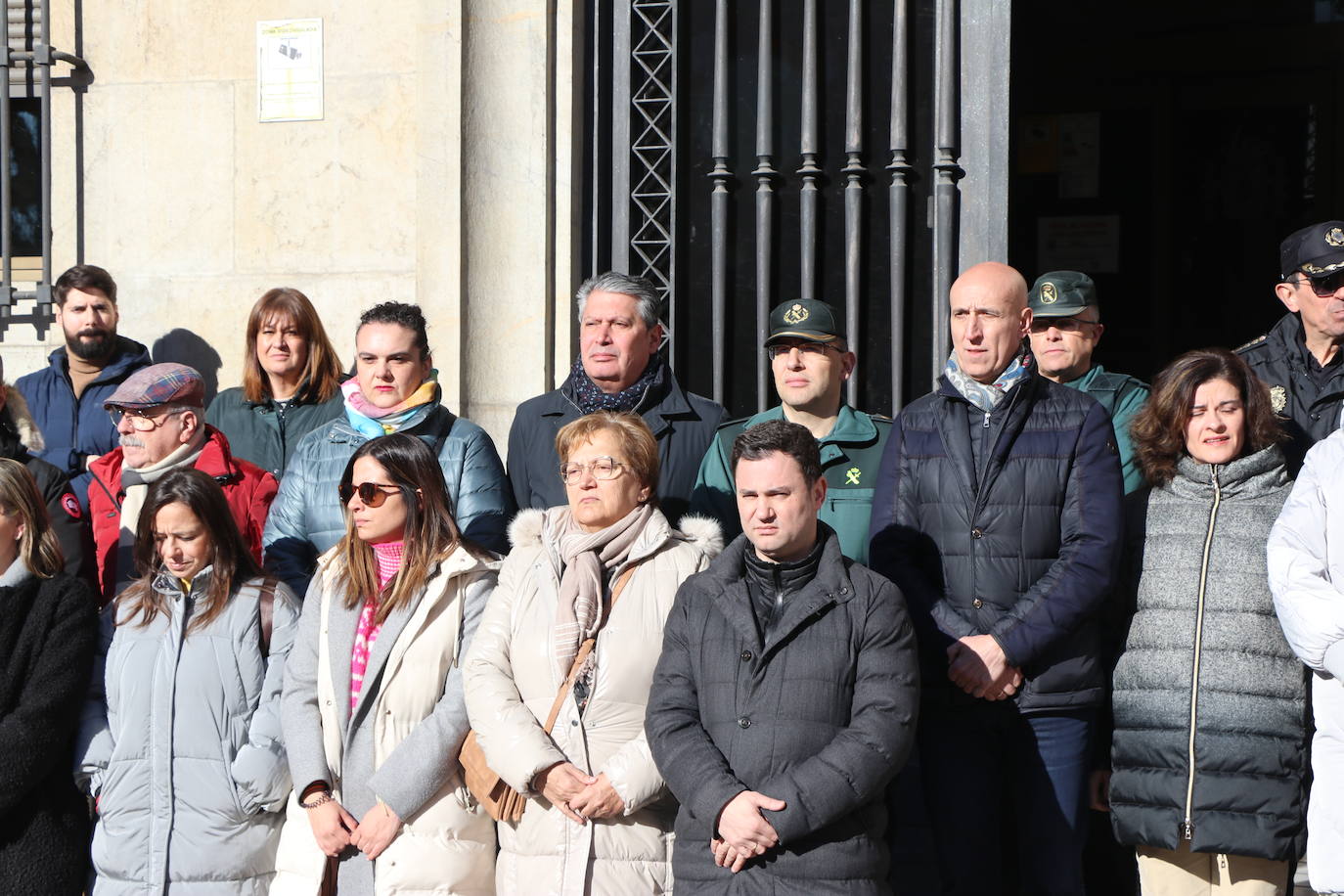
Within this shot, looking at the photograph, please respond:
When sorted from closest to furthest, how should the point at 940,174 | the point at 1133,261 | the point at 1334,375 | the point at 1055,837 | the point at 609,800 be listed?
the point at 609,800, the point at 1055,837, the point at 1334,375, the point at 940,174, the point at 1133,261

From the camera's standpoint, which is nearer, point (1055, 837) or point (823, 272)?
point (1055, 837)

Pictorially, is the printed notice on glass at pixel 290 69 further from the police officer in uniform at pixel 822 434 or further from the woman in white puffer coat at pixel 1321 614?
the woman in white puffer coat at pixel 1321 614

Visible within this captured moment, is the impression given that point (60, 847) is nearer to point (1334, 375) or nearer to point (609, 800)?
point (609, 800)

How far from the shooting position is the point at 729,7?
6.03m

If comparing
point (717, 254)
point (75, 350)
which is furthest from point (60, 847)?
point (717, 254)

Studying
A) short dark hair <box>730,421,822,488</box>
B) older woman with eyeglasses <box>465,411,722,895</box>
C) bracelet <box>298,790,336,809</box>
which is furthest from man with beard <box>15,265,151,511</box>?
short dark hair <box>730,421,822,488</box>

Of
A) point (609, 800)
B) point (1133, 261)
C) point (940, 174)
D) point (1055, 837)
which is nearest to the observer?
point (609, 800)

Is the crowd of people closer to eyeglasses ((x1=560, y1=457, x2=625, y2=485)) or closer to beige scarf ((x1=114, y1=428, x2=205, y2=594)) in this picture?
eyeglasses ((x1=560, y1=457, x2=625, y2=485))

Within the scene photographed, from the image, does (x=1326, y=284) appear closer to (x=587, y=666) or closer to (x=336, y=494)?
(x=587, y=666)

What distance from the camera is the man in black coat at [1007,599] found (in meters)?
4.12

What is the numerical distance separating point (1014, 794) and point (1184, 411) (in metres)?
1.13

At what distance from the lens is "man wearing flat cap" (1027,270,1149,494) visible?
5.02 meters

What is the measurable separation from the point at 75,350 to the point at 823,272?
2.80 meters

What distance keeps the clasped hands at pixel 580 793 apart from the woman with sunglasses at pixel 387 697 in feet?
1.13
